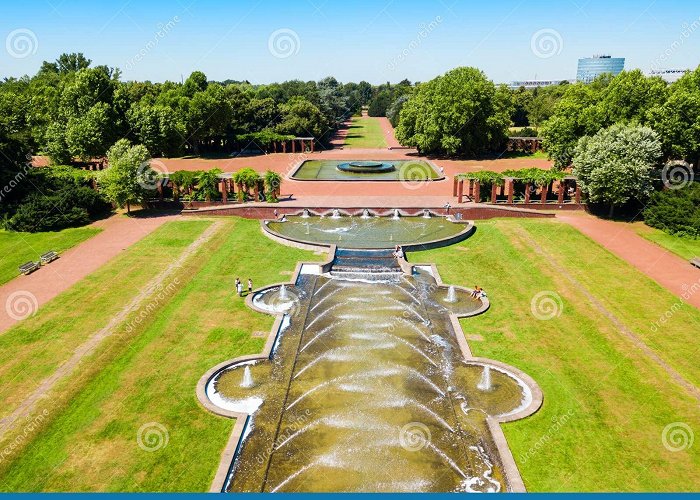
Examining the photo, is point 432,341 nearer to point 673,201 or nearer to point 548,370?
point 548,370

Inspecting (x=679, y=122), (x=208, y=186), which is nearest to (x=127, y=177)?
(x=208, y=186)

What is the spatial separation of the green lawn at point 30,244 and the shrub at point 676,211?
3867cm

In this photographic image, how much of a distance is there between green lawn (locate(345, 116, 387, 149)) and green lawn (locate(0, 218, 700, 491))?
54032 mm

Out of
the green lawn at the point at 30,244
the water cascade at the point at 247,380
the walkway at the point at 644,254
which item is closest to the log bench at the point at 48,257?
the green lawn at the point at 30,244

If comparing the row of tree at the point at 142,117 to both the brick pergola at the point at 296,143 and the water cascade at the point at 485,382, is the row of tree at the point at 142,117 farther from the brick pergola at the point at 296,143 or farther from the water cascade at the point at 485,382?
the water cascade at the point at 485,382

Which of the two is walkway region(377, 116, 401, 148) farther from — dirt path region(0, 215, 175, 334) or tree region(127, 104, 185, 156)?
dirt path region(0, 215, 175, 334)

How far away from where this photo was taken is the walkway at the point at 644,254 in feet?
85.0

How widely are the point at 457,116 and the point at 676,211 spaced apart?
32.4 metres

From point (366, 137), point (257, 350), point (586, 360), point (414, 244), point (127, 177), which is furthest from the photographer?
point (366, 137)

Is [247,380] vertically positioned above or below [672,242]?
below

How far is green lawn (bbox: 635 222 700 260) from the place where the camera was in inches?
1194

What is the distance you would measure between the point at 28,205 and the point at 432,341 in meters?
30.8

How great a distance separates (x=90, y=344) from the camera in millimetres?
20578

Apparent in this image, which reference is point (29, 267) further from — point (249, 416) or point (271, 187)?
point (249, 416)
